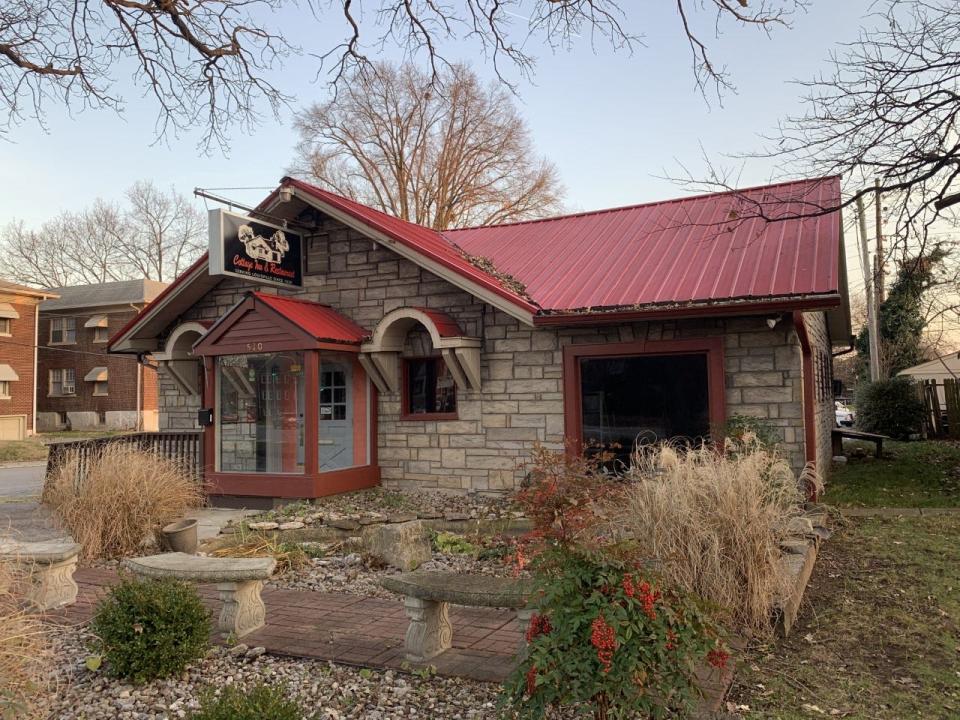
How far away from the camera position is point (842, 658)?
4.80 metres

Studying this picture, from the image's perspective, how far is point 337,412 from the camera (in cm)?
1165

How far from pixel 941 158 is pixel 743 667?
796 centimetres

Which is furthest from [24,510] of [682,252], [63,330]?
[63,330]

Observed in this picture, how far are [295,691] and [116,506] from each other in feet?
14.7

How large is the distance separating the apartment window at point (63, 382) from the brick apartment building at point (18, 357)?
116 inches

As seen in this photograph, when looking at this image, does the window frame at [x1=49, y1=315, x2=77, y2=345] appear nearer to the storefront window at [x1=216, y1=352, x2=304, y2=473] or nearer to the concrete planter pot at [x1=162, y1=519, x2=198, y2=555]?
the storefront window at [x1=216, y1=352, x2=304, y2=473]

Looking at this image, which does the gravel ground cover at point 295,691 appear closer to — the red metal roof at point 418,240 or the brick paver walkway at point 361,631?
the brick paver walkway at point 361,631

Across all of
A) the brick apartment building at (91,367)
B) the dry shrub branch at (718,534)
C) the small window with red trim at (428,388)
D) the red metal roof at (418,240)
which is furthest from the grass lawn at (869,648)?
the brick apartment building at (91,367)

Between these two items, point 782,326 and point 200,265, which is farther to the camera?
point 200,265

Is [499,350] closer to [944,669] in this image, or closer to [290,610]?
[290,610]

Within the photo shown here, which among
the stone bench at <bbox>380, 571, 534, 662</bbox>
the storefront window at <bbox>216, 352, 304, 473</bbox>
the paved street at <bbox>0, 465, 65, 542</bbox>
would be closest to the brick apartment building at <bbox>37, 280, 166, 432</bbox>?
the paved street at <bbox>0, 465, 65, 542</bbox>

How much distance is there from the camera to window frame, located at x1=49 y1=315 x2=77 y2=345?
36062 millimetres

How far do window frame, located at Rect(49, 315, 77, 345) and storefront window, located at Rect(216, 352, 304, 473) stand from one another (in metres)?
28.6

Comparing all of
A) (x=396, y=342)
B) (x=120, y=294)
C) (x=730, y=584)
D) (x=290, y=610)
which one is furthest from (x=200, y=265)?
(x=120, y=294)
